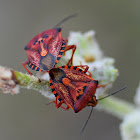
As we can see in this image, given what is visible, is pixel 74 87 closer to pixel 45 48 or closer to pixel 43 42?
pixel 45 48

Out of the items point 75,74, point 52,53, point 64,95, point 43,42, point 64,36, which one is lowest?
point 64,36

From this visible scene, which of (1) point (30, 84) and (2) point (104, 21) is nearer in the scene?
(1) point (30, 84)

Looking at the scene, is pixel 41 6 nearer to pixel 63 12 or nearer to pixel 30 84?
pixel 63 12

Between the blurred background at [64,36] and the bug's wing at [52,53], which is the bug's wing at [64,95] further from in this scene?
the blurred background at [64,36]

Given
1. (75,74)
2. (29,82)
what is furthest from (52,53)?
(29,82)

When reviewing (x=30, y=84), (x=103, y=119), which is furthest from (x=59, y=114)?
(x=30, y=84)

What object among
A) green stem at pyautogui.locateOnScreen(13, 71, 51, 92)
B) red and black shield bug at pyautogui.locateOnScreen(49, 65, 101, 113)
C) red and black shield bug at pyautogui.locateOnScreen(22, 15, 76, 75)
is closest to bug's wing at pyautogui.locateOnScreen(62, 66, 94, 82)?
red and black shield bug at pyautogui.locateOnScreen(49, 65, 101, 113)
